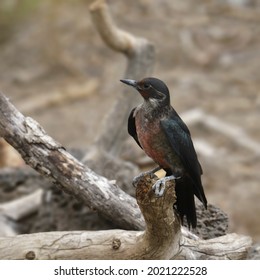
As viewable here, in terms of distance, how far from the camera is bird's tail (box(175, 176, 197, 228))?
7.43 feet

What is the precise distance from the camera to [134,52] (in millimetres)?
3594

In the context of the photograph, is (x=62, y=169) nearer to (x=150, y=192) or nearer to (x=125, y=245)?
(x=125, y=245)

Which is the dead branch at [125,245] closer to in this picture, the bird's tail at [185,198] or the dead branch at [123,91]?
the bird's tail at [185,198]

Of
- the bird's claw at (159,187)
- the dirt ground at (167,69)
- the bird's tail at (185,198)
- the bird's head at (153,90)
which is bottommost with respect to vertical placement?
the bird's claw at (159,187)

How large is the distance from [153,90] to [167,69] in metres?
4.38

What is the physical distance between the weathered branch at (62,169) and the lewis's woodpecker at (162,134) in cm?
36

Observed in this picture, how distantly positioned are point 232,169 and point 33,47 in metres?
2.56

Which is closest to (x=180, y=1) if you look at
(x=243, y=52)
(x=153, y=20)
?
(x=153, y=20)

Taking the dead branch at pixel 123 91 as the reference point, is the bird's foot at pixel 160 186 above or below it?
below

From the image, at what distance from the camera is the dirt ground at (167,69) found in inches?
224

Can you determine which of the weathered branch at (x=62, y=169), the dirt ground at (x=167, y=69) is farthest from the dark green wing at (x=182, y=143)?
the dirt ground at (x=167, y=69)

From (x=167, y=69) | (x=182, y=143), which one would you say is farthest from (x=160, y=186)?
(x=167, y=69)
